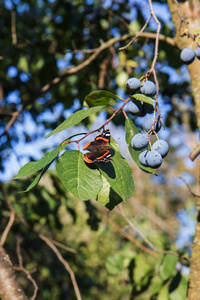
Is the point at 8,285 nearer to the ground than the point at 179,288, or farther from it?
farther from it

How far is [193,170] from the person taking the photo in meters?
9.50

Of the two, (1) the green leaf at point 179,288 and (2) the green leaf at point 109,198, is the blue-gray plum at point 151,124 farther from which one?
(1) the green leaf at point 179,288

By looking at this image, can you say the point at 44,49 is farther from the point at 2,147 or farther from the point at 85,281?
the point at 85,281

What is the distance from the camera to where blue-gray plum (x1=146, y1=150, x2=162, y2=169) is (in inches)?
27.6

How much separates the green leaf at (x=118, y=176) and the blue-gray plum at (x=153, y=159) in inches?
2.0

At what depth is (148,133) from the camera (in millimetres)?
796

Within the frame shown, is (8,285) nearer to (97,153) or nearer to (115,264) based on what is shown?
(97,153)

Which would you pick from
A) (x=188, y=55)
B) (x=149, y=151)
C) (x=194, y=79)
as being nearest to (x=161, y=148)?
(x=149, y=151)

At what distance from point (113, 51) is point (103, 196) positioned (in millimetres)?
1643

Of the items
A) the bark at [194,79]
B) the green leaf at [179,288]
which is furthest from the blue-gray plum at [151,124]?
the green leaf at [179,288]

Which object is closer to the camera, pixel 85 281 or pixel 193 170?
pixel 85 281

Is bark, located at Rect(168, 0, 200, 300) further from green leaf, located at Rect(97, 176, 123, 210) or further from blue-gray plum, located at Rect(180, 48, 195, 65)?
green leaf, located at Rect(97, 176, 123, 210)

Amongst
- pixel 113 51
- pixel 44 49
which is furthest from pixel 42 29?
pixel 113 51

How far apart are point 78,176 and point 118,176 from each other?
9 cm
